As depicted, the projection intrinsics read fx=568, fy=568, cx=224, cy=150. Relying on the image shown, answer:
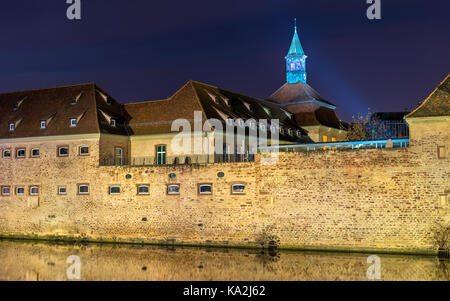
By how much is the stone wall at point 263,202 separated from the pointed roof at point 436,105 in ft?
1.95

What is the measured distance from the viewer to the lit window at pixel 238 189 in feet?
101

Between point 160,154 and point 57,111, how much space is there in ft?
25.4

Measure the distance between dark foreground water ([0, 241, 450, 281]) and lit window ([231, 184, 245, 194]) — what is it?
3255mm

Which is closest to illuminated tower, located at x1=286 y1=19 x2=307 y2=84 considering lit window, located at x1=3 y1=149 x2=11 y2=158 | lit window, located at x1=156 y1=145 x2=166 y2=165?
lit window, located at x1=156 y1=145 x2=166 y2=165

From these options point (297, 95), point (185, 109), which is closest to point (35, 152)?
point (185, 109)

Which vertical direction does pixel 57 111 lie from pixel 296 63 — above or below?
below

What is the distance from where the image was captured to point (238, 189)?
30875 millimetres

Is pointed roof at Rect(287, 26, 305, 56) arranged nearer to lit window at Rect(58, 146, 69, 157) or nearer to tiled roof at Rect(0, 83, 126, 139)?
tiled roof at Rect(0, 83, 126, 139)

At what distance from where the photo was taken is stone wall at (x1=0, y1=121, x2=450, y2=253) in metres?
27.0

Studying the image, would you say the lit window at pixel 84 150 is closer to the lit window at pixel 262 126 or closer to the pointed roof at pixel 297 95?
the lit window at pixel 262 126

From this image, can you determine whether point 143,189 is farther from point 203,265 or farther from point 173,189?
point 203,265

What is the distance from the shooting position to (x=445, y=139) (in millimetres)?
26594

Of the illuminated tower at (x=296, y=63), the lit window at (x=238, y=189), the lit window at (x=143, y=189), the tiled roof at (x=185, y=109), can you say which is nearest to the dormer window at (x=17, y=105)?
the tiled roof at (x=185, y=109)
